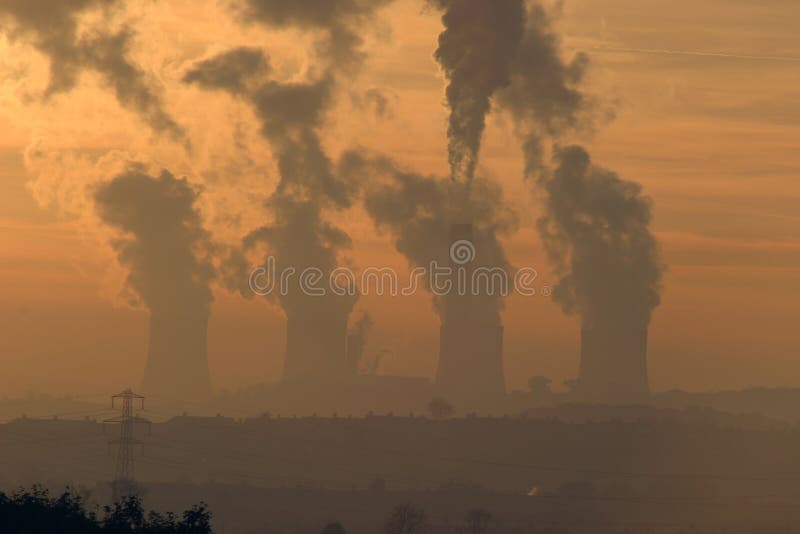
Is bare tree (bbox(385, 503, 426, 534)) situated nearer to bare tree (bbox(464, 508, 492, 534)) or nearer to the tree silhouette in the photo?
bare tree (bbox(464, 508, 492, 534))

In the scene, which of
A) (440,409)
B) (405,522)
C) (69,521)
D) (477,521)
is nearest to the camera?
(69,521)

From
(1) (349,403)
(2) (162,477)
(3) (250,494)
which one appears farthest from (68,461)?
(1) (349,403)

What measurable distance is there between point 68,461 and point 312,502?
124 feet

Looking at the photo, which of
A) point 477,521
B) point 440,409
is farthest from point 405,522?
point 440,409

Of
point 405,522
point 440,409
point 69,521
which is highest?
point 440,409

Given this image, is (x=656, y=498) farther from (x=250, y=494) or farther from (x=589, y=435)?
(x=250, y=494)

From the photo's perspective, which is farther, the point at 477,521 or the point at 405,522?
the point at 477,521

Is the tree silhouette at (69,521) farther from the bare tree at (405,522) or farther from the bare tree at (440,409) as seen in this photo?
the bare tree at (440,409)

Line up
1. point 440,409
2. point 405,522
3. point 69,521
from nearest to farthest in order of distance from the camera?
1. point 69,521
2. point 405,522
3. point 440,409

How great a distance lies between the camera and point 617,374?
469 feet

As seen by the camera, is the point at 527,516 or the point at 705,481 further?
the point at 705,481

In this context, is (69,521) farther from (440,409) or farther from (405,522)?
(440,409)

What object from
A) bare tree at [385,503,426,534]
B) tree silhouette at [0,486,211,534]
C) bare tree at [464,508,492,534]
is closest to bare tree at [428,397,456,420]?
bare tree at [385,503,426,534]

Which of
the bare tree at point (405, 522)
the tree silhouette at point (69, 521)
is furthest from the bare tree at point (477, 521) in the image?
the tree silhouette at point (69, 521)
